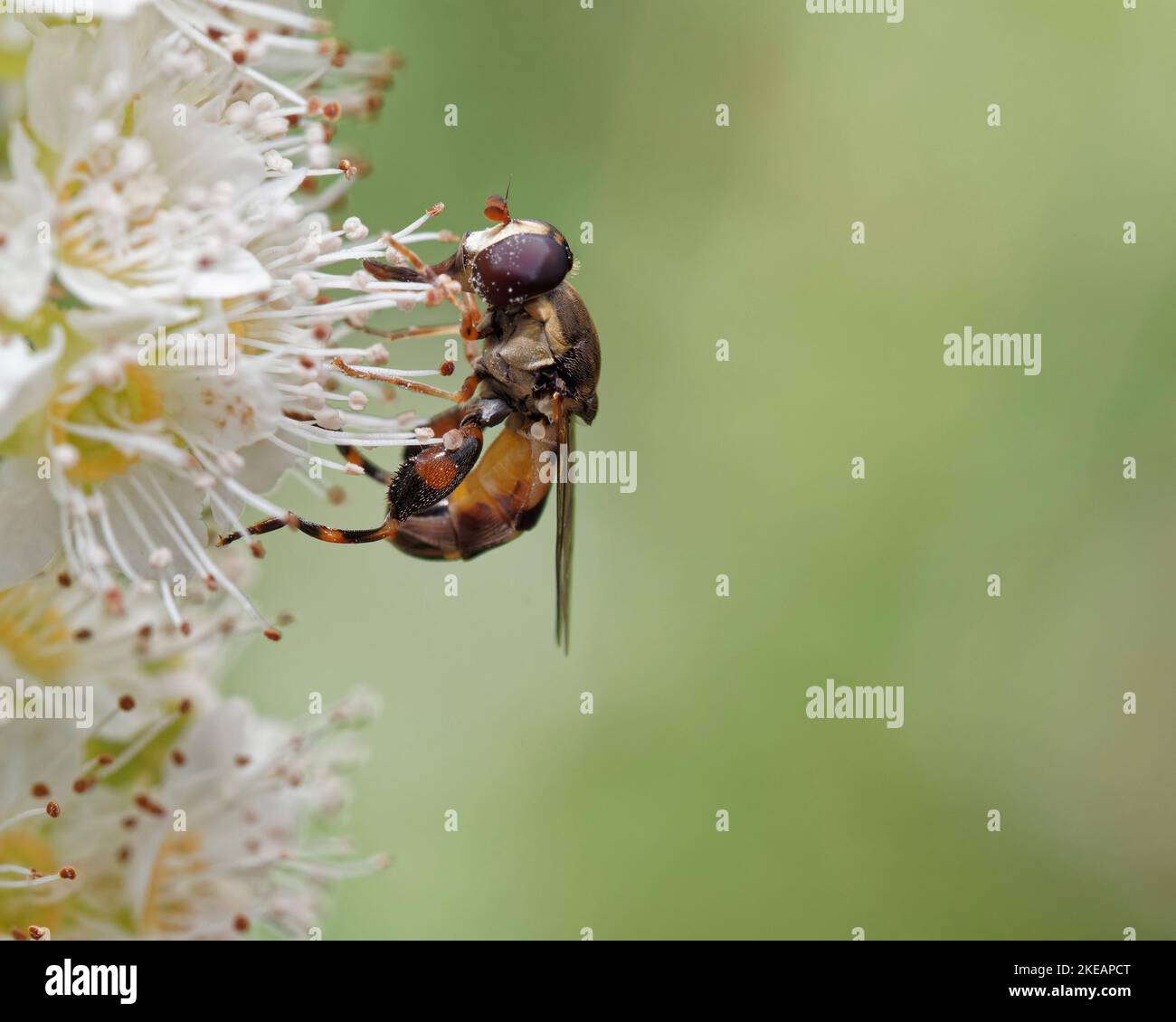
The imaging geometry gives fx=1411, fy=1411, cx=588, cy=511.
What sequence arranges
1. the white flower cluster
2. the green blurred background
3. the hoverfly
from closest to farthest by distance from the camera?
the white flower cluster → the hoverfly → the green blurred background

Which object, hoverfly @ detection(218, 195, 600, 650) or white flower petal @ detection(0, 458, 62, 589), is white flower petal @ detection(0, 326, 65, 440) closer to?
white flower petal @ detection(0, 458, 62, 589)

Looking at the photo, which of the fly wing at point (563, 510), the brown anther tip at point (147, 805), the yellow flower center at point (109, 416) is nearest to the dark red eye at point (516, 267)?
the fly wing at point (563, 510)

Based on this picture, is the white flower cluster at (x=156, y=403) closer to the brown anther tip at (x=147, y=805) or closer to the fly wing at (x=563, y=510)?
the brown anther tip at (x=147, y=805)

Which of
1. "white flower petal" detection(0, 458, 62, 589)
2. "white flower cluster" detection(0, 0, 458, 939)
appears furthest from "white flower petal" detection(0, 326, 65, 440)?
"white flower petal" detection(0, 458, 62, 589)

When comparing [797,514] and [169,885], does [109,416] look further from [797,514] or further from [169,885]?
[797,514]
